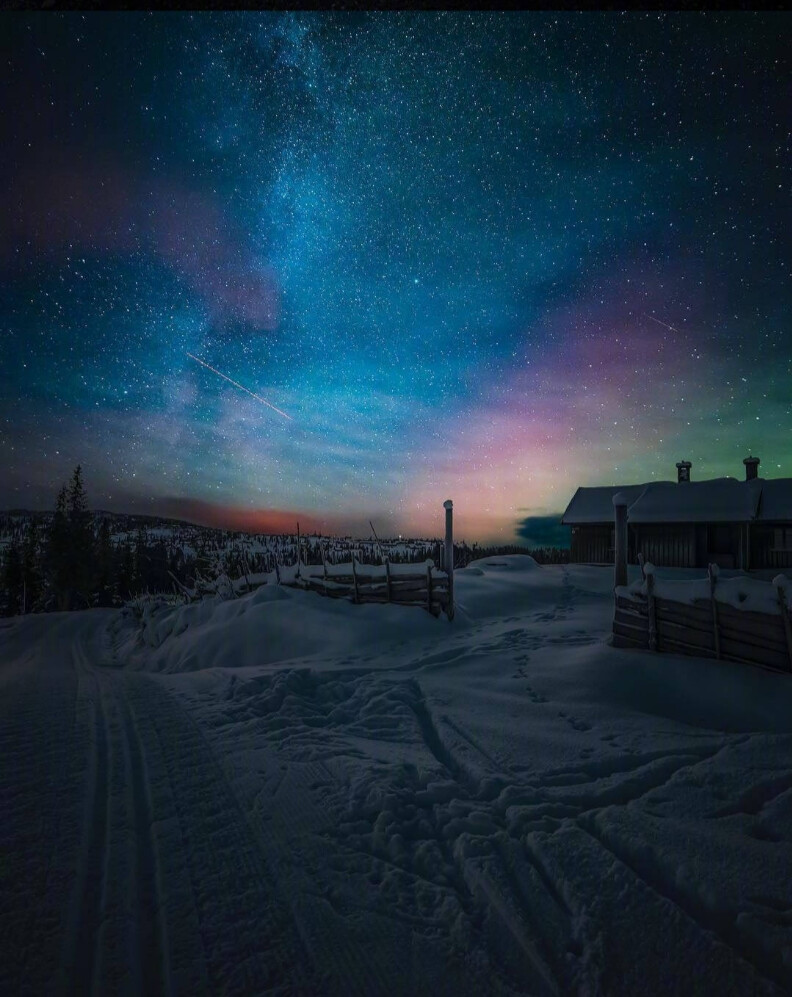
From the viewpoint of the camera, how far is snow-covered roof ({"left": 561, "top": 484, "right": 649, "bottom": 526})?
25.5 meters

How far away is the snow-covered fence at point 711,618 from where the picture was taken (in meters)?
5.55

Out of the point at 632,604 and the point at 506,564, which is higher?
the point at 632,604

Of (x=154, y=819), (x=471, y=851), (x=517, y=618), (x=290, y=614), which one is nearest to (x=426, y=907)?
(x=471, y=851)

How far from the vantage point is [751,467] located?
82.2ft

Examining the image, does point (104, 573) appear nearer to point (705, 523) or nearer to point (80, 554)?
point (80, 554)

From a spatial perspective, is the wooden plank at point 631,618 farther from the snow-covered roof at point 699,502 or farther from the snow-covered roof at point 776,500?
the snow-covered roof at point 776,500

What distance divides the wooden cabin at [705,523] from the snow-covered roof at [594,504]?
0.05 metres

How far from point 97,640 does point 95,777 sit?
21519 millimetres

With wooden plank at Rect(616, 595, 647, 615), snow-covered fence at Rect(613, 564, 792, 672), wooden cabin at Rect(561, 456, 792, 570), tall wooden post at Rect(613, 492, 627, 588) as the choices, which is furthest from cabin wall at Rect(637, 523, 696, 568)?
snow-covered fence at Rect(613, 564, 792, 672)

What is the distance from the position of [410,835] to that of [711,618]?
5.16 meters

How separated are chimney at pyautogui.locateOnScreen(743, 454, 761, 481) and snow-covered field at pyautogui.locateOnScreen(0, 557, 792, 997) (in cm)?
2454

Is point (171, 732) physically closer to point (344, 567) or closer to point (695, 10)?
point (695, 10)

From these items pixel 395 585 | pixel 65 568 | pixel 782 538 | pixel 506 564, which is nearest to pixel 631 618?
pixel 395 585

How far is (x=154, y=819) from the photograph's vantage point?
11.1ft
